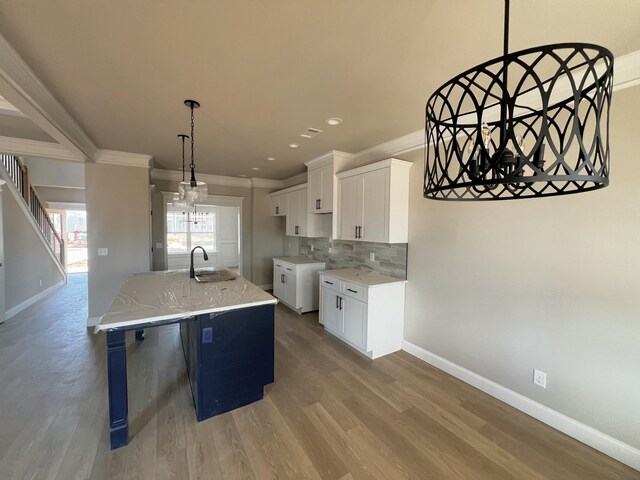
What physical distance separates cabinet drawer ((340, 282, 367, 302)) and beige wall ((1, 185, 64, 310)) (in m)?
5.14

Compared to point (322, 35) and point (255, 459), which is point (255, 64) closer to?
point (322, 35)

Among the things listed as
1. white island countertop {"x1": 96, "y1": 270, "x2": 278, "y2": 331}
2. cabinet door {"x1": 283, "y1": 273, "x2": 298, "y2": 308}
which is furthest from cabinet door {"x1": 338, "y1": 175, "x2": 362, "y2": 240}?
white island countertop {"x1": 96, "y1": 270, "x2": 278, "y2": 331}

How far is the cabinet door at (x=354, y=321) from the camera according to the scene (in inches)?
125

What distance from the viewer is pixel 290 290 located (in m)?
4.81

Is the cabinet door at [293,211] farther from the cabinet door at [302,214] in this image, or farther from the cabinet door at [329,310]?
the cabinet door at [329,310]

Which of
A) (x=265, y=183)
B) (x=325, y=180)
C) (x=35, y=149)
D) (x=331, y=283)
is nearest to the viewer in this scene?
(x=35, y=149)

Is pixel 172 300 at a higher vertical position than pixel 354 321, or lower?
higher

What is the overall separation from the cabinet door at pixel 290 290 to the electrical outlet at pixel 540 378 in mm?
3225

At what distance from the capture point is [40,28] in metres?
1.51

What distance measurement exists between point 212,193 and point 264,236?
139cm

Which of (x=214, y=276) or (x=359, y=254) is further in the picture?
(x=359, y=254)

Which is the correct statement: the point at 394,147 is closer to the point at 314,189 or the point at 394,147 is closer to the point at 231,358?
the point at 314,189

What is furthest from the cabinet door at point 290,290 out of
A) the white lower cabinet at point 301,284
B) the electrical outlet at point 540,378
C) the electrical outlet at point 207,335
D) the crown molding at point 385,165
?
the electrical outlet at point 540,378

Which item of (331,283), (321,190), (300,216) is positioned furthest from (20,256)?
(331,283)
